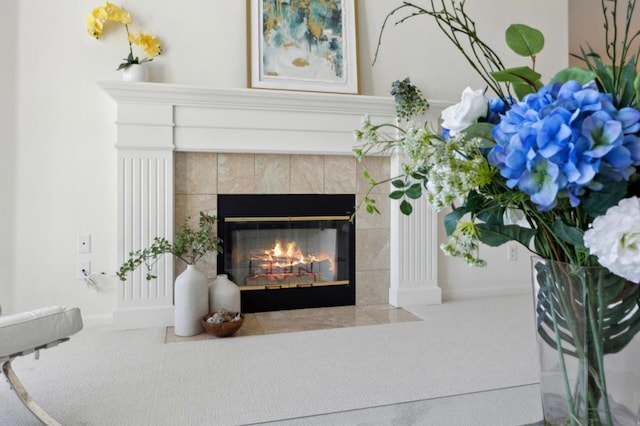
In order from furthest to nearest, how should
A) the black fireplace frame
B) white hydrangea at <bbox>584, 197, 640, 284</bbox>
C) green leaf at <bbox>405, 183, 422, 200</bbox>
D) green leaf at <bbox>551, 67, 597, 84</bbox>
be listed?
the black fireplace frame, green leaf at <bbox>405, 183, 422, 200</bbox>, green leaf at <bbox>551, 67, 597, 84</bbox>, white hydrangea at <bbox>584, 197, 640, 284</bbox>

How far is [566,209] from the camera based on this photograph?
21.4 inches

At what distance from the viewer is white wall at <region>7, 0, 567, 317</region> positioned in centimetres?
263

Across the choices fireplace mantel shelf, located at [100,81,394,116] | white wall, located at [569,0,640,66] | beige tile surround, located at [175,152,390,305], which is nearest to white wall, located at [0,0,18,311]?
fireplace mantel shelf, located at [100,81,394,116]

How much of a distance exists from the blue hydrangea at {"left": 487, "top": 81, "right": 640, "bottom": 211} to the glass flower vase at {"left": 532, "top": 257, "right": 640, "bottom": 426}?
13 centimetres

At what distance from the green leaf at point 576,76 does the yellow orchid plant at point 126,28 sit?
8.74 feet

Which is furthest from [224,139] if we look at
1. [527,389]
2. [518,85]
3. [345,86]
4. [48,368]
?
[518,85]

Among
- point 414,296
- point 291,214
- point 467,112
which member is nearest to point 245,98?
point 291,214

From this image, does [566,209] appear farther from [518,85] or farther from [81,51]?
[81,51]

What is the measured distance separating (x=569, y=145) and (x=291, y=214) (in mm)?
2708

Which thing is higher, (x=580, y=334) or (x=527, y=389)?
(x=580, y=334)

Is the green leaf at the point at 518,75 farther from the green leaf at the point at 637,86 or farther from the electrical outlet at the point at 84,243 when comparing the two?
the electrical outlet at the point at 84,243

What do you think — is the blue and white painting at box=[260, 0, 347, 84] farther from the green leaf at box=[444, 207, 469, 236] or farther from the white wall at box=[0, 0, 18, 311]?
the green leaf at box=[444, 207, 469, 236]

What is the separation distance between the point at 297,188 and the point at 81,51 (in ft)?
5.20

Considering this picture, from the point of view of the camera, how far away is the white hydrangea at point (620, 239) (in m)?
0.43
